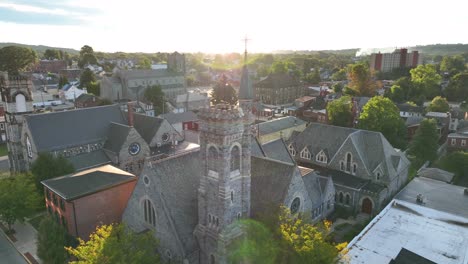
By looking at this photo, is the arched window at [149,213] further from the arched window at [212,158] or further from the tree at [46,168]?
the tree at [46,168]

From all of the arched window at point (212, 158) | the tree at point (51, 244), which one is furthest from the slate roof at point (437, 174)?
the tree at point (51, 244)

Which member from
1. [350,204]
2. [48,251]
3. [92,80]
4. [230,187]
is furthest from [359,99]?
[92,80]

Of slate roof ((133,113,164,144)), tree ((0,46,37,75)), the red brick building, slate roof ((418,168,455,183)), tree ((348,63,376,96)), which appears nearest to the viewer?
the red brick building

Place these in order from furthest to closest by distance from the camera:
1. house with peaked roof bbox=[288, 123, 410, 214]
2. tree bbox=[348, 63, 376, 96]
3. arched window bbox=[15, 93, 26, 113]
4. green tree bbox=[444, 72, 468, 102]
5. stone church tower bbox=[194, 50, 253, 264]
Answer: green tree bbox=[444, 72, 468, 102], tree bbox=[348, 63, 376, 96], arched window bbox=[15, 93, 26, 113], house with peaked roof bbox=[288, 123, 410, 214], stone church tower bbox=[194, 50, 253, 264]

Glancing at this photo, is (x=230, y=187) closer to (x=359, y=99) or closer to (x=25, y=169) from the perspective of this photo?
(x=25, y=169)

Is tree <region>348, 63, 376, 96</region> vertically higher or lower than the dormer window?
higher

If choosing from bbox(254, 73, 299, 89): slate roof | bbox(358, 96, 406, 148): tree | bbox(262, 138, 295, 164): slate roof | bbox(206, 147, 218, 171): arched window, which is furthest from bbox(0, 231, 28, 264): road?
bbox(254, 73, 299, 89): slate roof

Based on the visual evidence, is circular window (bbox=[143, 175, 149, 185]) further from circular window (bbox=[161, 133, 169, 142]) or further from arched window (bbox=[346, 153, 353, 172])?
arched window (bbox=[346, 153, 353, 172])
